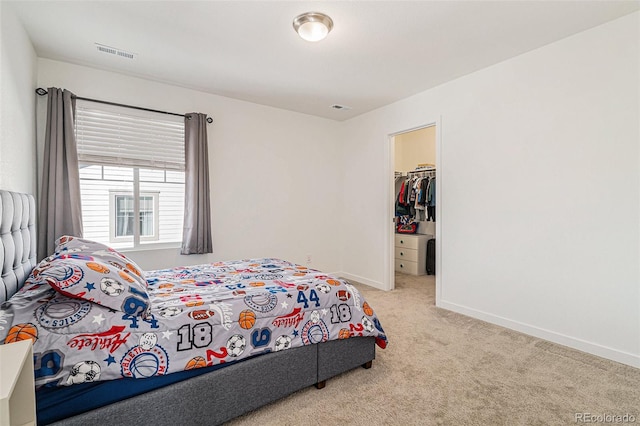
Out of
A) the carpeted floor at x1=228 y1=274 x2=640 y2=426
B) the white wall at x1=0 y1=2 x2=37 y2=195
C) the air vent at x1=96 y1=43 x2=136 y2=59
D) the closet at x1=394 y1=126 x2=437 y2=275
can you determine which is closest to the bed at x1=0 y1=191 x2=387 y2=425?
the carpeted floor at x1=228 y1=274 x2=640 y2=426

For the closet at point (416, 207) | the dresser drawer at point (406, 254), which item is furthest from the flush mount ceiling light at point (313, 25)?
the dresser drawer at point (406, 254)

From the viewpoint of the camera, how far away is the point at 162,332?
57.6 inches

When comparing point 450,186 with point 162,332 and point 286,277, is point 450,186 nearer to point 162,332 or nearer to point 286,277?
point 286,277

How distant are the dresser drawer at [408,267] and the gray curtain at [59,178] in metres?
4.44

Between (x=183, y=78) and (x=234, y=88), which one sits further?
(x=234, y=88)

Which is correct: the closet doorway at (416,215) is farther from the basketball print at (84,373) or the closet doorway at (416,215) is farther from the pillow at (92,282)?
the basketball print at (84,373)

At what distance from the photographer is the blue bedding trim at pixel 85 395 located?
1.20 metres

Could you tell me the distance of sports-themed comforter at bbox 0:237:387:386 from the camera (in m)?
1.26

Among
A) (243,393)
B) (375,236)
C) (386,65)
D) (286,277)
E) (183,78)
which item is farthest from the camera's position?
(375,236)

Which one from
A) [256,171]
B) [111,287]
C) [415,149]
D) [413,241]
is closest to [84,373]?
[111,287]

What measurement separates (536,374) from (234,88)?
151 inches

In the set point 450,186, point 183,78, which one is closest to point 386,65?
point 450,186

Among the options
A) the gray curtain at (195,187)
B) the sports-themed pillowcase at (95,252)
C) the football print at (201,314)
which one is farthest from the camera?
the gray curtain at (195,187)

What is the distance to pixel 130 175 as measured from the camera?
3262mm
